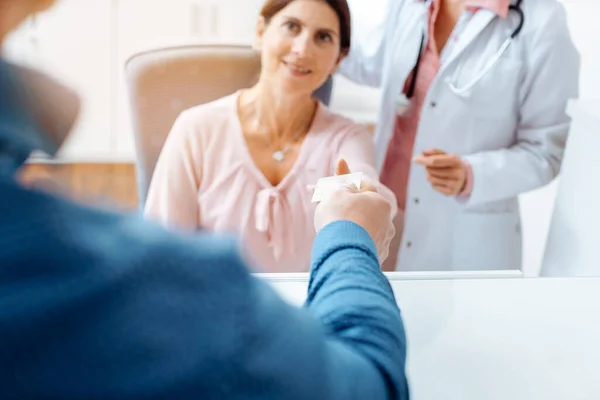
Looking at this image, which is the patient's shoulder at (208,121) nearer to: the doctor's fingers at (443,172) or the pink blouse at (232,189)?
the pink blouse at (232,189)

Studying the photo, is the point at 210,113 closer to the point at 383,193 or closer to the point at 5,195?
the point at 383,193

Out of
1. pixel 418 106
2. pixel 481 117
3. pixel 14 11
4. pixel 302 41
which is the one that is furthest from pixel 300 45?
pixel 14 11

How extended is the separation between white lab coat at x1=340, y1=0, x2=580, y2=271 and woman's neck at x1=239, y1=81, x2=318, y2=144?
0.35ft

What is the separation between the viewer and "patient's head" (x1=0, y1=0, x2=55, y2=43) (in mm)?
316

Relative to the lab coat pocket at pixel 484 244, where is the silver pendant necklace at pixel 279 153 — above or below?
above

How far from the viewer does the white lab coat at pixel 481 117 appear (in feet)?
3.48

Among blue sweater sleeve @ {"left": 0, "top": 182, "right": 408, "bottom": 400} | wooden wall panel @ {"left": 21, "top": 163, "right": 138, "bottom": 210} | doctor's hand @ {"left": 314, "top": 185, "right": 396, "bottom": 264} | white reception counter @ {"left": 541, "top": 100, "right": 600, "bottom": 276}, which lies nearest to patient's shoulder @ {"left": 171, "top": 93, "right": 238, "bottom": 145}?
wooden wall panel @ {"left": 21, "top": 163, "right": 138, "bottom": 210}

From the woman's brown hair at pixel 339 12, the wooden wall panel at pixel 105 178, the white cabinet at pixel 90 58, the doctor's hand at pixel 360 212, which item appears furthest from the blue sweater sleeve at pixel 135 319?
the woman's brown hair at pixel 339 12

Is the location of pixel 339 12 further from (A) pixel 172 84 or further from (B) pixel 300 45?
(A) pixel 172 84

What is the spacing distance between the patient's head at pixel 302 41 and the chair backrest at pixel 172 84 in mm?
30

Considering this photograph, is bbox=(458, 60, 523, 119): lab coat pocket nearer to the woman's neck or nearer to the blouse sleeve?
the woman's neck

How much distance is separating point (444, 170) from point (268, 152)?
307mm

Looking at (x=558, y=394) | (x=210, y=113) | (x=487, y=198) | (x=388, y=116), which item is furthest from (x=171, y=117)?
(x=558, y=394)

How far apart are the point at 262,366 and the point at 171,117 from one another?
746 millimetres
